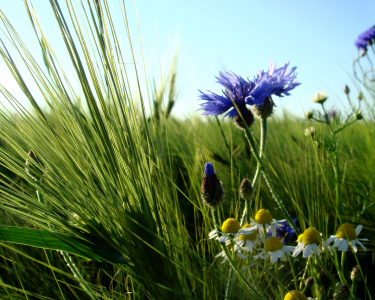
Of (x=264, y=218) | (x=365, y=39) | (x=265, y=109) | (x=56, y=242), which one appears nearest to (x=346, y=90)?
(x=365, y=39)

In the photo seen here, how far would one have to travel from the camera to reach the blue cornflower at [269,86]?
0.55 meters

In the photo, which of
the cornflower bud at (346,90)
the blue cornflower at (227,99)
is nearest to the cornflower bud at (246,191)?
the blue cornflower at (227,99)

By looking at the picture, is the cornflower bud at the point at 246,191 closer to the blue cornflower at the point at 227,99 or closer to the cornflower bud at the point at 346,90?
the blue cornflower at the point at 227,99

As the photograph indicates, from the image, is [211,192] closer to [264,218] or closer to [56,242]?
[264,218]

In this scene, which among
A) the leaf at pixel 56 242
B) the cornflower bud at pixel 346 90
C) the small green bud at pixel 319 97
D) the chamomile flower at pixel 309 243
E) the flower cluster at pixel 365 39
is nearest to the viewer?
the leaf at pixel 56 242

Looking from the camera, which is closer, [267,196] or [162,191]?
[162,191]

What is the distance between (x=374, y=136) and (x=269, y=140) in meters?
0.51

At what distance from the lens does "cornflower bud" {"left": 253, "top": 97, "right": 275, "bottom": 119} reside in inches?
24.1

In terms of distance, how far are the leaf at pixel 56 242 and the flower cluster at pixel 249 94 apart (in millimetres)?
312

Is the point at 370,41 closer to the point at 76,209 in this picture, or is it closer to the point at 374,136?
the point at 374,136

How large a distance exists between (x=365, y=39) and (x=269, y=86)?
8.43 ft

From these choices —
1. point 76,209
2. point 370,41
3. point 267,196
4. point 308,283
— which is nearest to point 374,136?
point 267,196

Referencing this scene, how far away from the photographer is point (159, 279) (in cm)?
42

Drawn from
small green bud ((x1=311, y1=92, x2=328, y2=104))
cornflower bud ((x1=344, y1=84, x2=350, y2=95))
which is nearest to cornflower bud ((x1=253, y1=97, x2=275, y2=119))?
small green bud ((x1=311, y1=92, x2=328, y2=104))
